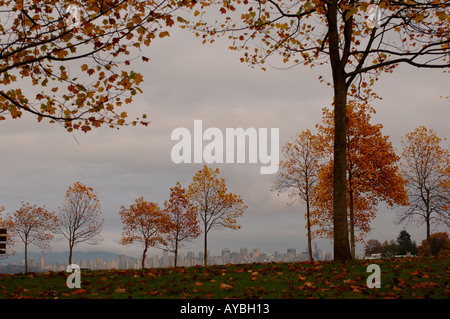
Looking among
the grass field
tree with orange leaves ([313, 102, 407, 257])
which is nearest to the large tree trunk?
the grass field

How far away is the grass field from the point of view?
8.80 metres

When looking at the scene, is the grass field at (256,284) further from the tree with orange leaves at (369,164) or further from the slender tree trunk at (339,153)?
the tree with orange leaves at (369,164)

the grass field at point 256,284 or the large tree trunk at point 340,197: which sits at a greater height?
the large tree trunk at point 340,197

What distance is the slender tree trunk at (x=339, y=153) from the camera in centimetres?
1425

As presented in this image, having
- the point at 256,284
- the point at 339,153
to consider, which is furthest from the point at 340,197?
the point at 256,284

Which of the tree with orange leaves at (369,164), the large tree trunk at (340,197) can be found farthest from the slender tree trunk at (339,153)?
the tree with orange leaves at (369,164)

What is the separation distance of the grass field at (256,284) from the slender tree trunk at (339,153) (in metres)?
1.38

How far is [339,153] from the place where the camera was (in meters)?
14.7

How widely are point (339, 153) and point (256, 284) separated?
6.83 m

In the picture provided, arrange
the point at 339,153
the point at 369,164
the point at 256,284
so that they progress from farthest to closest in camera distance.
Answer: the point at 369,164 → the point at 339,153 → the point at 256,284

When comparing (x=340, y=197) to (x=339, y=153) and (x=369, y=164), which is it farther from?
(x=369, y=164)

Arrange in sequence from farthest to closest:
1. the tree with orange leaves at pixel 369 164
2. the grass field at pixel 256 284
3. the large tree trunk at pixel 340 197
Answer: the tree with orange leaves at pixel 369 164 → the large tree trunk at pixel 340 197 → the grass field at pixel 256 284

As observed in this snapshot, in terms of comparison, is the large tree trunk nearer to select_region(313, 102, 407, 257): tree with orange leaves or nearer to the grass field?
the grass field
